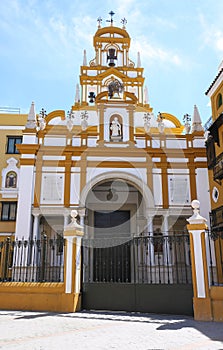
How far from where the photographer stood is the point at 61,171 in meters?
14.7

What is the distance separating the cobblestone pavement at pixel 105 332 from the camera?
16.1 feet

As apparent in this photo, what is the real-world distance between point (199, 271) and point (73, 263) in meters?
3.23

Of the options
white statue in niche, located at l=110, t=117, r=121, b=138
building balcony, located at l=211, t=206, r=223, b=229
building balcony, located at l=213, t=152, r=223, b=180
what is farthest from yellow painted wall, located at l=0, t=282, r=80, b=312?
white statue in niche, located at l=110, t=117, r=121, b=138

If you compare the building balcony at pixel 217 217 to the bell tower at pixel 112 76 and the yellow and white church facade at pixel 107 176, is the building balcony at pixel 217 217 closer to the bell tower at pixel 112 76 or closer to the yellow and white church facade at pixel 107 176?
the yellow and white church facade at pixel 107 176

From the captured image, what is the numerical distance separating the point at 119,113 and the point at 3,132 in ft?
23.0

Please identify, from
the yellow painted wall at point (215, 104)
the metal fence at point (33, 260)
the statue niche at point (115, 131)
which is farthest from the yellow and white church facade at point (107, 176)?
the metal fence at point (33, 260)

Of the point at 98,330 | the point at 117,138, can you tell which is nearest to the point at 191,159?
the point at 117,138

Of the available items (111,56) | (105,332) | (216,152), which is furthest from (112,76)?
(105,332)

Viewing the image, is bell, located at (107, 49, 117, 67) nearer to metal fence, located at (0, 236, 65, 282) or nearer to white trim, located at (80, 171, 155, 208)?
white trim, located at (80, 171, 155, 208)

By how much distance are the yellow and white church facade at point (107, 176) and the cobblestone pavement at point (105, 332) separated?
643 cm

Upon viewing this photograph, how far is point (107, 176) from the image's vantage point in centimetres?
1475

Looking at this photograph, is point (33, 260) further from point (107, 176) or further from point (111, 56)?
point (111, 56)

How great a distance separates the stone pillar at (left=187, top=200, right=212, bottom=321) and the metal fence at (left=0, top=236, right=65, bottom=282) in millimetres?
3538

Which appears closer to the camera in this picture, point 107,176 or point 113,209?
point 107,176
